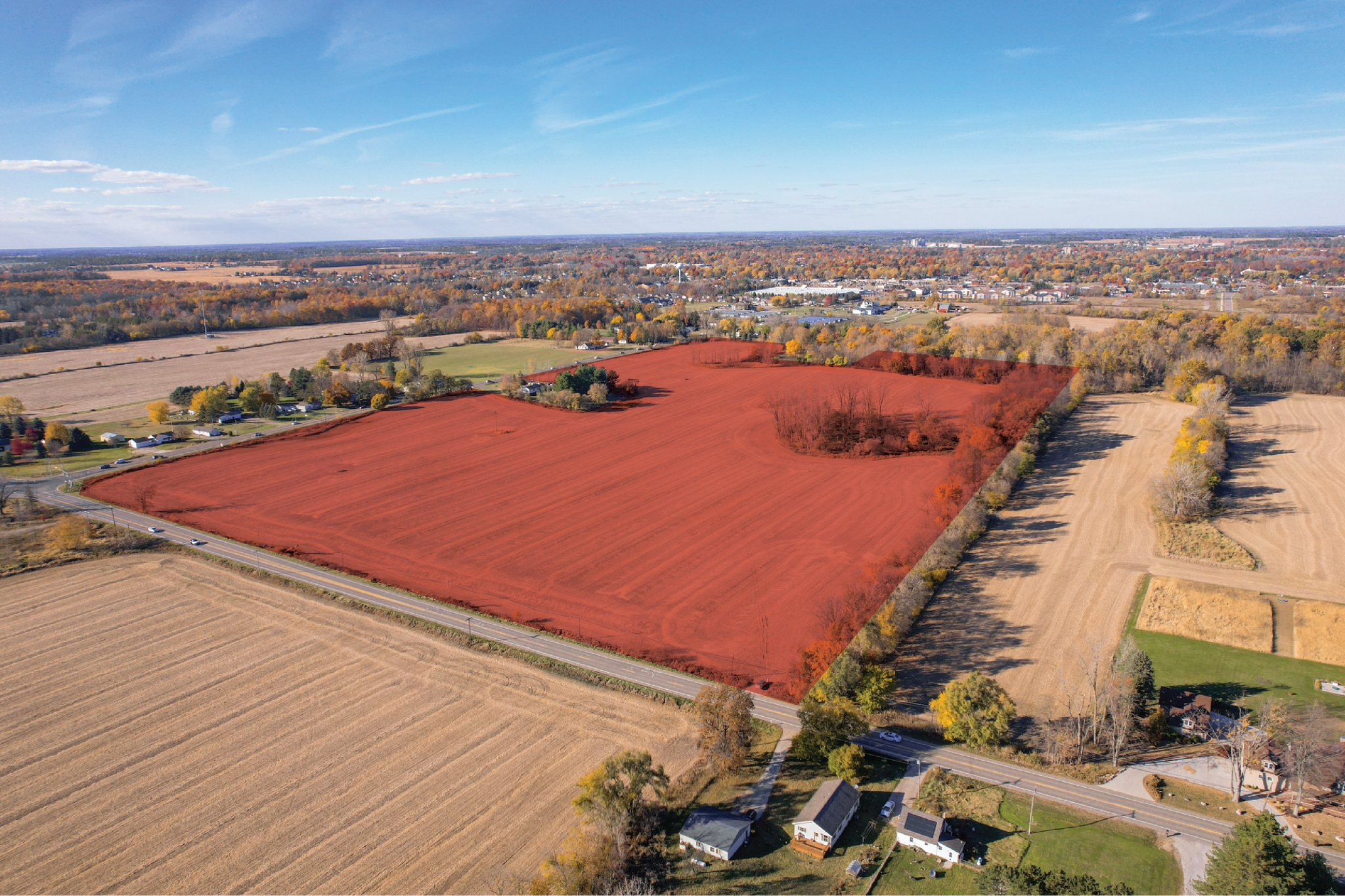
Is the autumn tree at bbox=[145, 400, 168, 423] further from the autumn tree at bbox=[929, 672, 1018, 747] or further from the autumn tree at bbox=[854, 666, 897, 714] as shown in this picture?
the autumn tree at bbox=[929, 672, 1018, 747]

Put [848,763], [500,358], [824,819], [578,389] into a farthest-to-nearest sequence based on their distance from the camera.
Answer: [500,358]
[578,389]
[848,763]
[824,819]

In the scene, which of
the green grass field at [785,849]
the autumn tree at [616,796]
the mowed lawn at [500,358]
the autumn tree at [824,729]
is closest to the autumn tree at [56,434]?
the mowed lawn at [500,358]

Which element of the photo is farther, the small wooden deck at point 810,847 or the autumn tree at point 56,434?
the autumn tree at point 56,434

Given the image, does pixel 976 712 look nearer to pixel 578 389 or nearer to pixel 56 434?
pixel 578 389

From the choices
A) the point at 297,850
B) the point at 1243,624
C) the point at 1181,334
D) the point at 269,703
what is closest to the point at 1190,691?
the point at 1243,624

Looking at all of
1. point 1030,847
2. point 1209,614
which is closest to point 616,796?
point 1030,847

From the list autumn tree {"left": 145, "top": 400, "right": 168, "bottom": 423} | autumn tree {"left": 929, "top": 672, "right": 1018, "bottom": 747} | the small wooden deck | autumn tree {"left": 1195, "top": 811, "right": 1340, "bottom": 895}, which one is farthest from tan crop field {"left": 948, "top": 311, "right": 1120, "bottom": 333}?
autumn tree {"left": 145, "top": 400, "right": 168, "bottom": 423}

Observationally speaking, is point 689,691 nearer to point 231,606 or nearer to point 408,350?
point 231,606

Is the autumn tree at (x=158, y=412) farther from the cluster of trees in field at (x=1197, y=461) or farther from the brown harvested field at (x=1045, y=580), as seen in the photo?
the cluster of trees in field at (x=1197, y=461)
